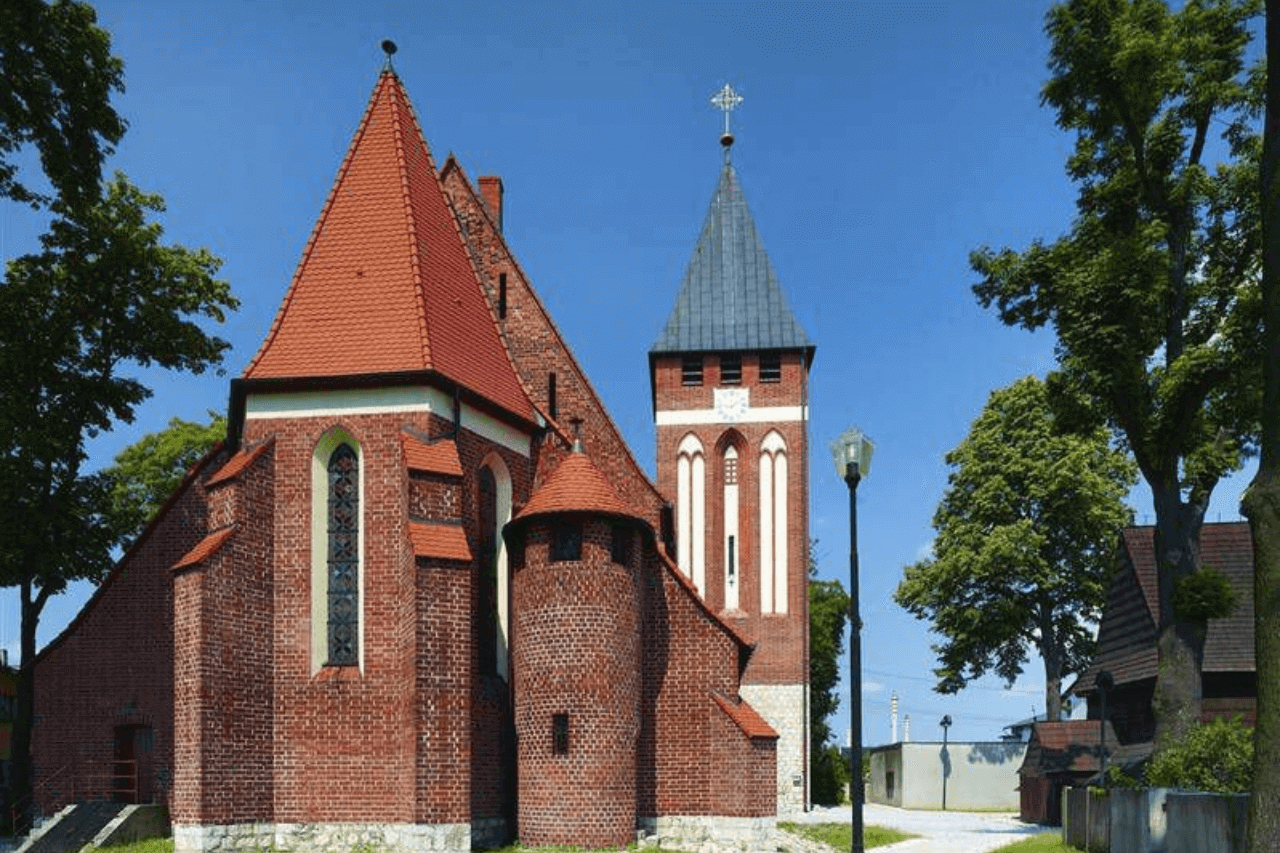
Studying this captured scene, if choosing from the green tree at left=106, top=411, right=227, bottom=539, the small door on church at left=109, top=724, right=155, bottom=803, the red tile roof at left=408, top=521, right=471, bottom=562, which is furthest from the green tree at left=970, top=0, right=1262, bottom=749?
the green tree at left=106, top=411, right=227, bottom=539

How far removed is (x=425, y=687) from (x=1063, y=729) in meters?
22.3

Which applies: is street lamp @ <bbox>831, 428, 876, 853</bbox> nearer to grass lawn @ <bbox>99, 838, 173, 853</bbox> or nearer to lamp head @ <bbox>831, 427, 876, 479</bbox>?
lamp head @ <bbox>831, 427, 876, 479</bbox>

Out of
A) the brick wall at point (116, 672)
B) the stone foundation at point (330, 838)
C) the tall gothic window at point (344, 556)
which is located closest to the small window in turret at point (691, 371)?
the brick wall at point (116, 672)

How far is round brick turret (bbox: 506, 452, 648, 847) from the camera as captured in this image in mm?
19672

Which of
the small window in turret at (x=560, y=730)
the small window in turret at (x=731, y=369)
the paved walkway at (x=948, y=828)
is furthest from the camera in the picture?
the small window in turret at (x=731, y=369)

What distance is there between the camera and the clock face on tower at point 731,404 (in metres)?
35.5

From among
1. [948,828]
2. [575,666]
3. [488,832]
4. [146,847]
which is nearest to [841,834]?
[948,828]

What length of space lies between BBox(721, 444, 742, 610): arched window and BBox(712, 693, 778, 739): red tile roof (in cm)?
1202

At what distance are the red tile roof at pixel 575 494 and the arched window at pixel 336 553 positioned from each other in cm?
297

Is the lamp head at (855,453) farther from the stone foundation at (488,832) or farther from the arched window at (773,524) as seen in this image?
the arched window at (773,524)

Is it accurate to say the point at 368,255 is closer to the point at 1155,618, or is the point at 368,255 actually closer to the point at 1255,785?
the point at 1255,785

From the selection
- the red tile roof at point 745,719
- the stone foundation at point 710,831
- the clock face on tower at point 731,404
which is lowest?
the stone foundation at point 710,831

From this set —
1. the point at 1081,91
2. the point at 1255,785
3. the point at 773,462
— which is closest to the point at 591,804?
the point at 1255,785

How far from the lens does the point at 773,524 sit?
114ft
